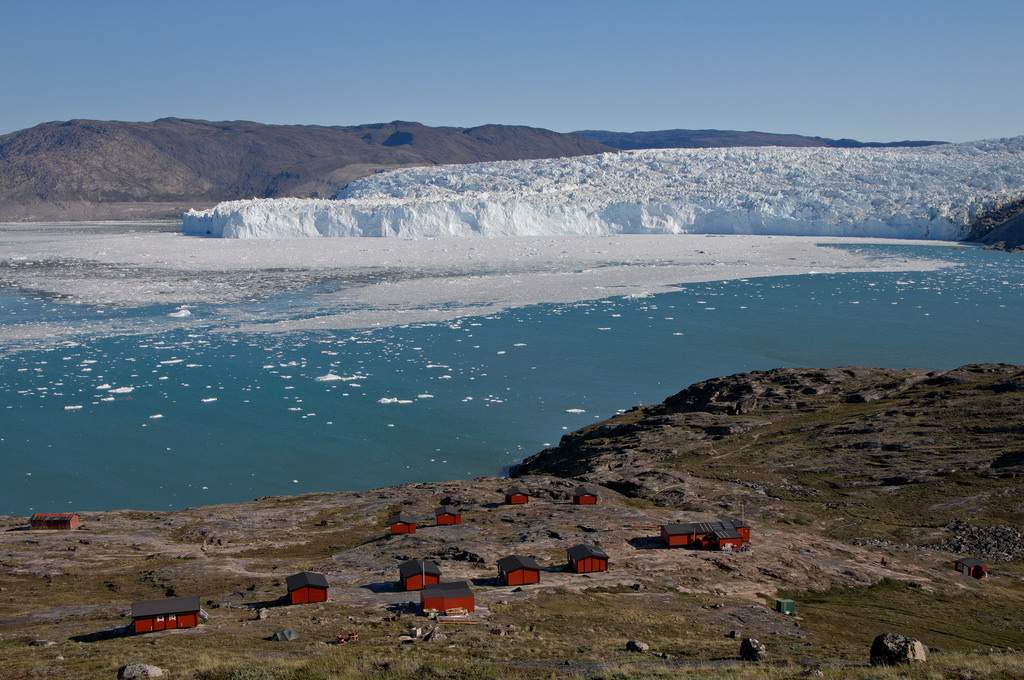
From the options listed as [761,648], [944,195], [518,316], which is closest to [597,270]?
[518,316]

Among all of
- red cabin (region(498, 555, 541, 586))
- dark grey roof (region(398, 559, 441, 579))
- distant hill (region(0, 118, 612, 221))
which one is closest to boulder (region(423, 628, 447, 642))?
dark grey roof (region(398, 559, 441, 579))

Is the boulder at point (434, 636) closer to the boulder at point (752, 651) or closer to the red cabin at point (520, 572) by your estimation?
the red cabin at point (520, 572)

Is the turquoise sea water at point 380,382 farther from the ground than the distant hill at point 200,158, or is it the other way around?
the distant hill at point 200,158

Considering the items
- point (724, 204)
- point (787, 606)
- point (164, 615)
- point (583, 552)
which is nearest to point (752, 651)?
point (787, 606)

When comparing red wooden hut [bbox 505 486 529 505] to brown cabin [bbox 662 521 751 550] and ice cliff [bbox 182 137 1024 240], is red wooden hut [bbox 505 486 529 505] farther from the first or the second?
ice cliff [bbox 182 137 1024 240]

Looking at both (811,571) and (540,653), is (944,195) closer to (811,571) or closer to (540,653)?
(811,571)

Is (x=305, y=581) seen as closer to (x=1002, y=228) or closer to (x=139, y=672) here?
(x=139, y=672)

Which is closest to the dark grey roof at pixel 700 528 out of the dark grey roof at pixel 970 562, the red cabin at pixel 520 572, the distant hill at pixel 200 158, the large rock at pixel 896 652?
the red cabin at pixel 520 572
